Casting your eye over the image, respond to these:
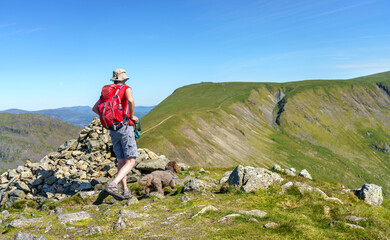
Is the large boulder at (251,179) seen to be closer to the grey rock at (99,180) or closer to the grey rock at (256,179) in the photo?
the grey rock at (256,179)

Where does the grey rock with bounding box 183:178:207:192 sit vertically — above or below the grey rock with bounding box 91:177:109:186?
above

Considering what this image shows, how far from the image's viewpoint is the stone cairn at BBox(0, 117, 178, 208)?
61.8 feet

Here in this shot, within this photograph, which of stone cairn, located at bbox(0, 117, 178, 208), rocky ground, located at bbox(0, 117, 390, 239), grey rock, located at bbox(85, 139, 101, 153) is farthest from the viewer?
grey rock, located at bbox(85, 139, 101, 153)

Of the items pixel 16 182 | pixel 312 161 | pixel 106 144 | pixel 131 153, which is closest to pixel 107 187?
pixel 131 153

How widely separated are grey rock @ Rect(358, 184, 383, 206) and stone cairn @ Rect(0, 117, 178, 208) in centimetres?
1338

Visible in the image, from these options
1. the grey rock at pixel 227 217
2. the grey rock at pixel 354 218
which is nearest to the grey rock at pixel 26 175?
the grey rock at pixel 227 217

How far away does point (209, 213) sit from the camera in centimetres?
1027

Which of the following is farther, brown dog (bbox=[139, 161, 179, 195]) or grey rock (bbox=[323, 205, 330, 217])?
brown dog (bbox=[139, 161, 179, 195])

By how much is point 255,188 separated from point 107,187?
23.7ft

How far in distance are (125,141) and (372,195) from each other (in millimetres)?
13795

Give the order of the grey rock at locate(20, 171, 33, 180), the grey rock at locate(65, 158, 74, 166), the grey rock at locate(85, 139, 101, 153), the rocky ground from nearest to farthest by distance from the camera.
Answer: the rocky ground < the grey rock at locate(20, 171, 33, 180) < the grey rock at locate(65, 158, 74, 166) < the grey rock at locate(85, 139, 101, 153)

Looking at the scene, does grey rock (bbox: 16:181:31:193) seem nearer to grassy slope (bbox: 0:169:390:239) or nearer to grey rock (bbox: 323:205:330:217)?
grassy slope (bbox: 0:169:390:239)

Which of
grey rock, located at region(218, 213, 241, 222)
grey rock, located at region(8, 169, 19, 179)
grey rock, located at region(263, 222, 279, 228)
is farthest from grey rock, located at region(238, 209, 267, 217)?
grey rock, located at region(8, 169, 19, 179)

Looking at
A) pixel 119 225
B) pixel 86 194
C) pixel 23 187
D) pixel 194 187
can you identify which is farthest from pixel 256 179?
pixel 23 187
